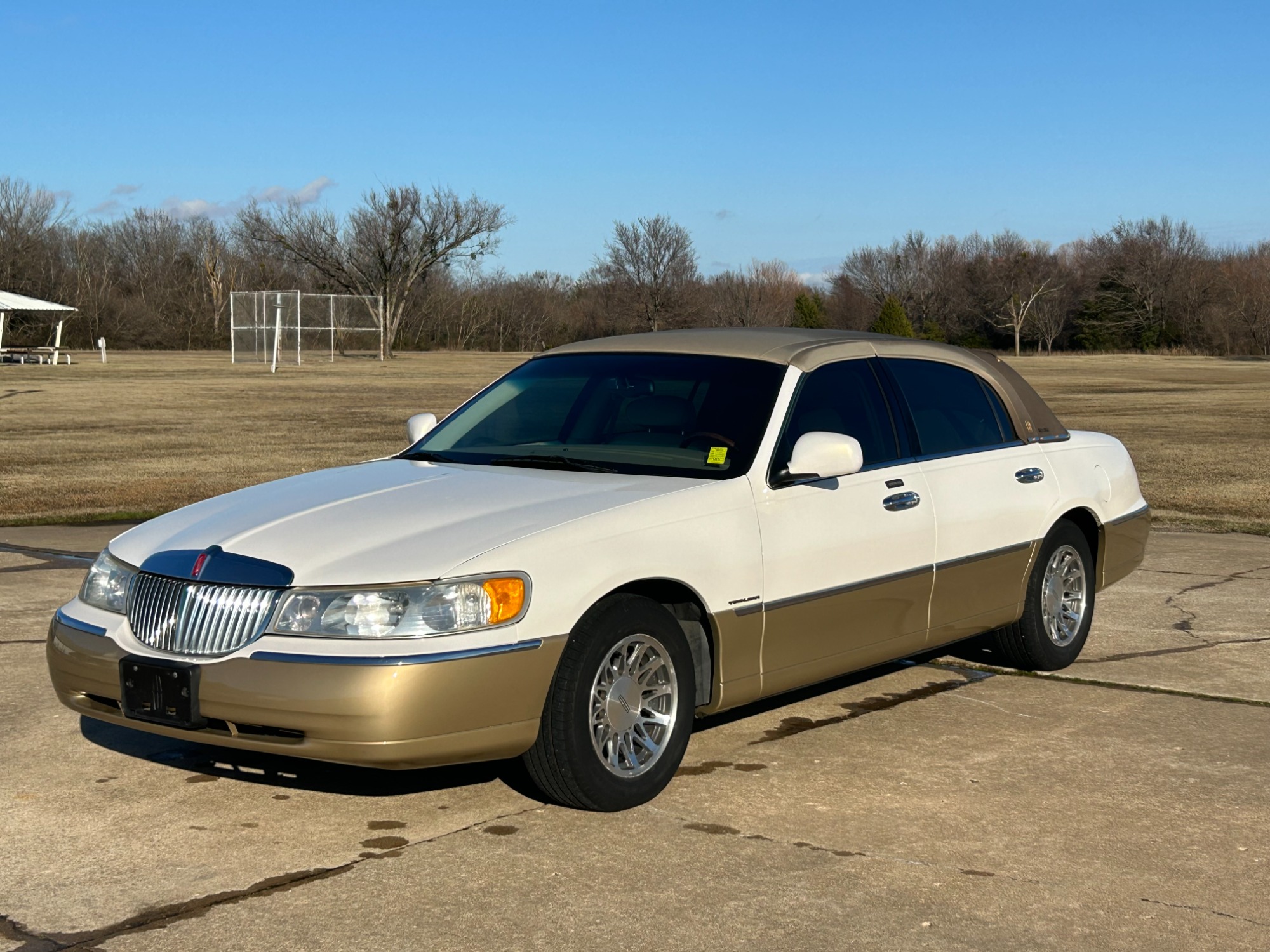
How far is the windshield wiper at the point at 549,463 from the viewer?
573cm

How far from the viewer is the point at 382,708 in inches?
175

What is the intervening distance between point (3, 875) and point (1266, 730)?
481 cm

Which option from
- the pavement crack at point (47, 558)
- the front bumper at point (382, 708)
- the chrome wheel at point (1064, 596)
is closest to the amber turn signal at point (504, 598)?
the front bumper at point (382, 708)

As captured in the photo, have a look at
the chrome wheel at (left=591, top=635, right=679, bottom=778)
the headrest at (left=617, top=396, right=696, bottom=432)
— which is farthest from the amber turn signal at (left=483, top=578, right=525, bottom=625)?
the headrest at (left=617, top=396, right=696, bottom=432)

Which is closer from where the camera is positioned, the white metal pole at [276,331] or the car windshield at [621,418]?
the car windshield at [621,418]

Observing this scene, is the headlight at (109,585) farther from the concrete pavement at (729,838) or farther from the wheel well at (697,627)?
the wheel well at (697,627)

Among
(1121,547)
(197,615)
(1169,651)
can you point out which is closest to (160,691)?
(197,615)

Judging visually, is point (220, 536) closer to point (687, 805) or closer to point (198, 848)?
point (198, 848)

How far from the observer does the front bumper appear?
446cm

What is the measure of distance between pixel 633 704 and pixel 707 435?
4.01 feet

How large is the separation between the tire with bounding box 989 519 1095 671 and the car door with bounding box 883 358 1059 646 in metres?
0.15

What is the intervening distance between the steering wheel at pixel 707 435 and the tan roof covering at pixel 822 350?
454mm

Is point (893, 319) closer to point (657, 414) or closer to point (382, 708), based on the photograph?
point (657, 414)

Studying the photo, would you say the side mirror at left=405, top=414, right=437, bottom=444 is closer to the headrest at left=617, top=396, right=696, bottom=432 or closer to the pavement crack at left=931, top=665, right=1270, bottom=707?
the headrest at left=617, top=396, right=696, bottom=432
